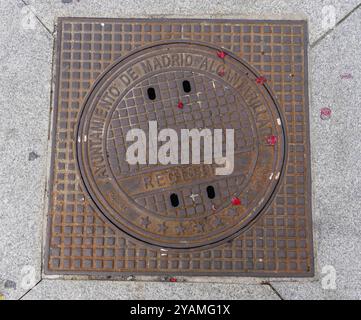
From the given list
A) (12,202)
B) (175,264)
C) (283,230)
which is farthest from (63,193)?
(283,230)

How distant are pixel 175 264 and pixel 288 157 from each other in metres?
1.18

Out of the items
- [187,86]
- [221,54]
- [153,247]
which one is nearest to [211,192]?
[153,247]

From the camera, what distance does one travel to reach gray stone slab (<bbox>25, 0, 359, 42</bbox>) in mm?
3287

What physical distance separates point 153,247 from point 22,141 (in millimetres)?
1307

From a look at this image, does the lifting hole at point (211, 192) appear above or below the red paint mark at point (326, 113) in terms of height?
below

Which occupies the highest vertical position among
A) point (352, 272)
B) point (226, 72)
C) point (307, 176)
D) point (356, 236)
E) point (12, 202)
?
point (226, 72)

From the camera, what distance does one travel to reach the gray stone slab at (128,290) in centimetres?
308

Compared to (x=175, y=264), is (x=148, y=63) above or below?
above

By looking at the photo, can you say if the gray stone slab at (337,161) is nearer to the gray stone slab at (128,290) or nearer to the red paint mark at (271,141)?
the red paint mark at (271,141)

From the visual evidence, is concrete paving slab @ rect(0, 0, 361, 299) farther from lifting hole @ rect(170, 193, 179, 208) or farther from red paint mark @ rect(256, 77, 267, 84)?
lifting hole @ rect(170, 193, 179, 208)

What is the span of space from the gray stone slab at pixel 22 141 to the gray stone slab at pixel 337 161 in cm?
190

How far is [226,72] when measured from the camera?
127 inches

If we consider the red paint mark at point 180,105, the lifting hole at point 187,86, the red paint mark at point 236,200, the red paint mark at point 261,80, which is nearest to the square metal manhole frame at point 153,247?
the red paint mark at point 261,80

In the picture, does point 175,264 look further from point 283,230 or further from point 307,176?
point 307,176
